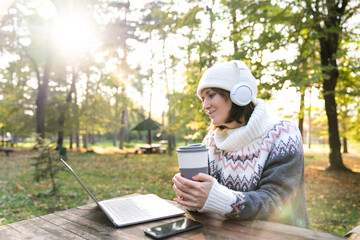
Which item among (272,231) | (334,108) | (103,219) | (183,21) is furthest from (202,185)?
(334,108)

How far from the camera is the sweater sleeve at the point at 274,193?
1403mm

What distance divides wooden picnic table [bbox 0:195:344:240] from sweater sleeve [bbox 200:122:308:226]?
7cm

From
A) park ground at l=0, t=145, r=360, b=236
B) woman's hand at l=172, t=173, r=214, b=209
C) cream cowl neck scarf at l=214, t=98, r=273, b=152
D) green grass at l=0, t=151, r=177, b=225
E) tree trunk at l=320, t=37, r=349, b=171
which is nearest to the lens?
woman's hand at l=172, t=173, r=214, b=209

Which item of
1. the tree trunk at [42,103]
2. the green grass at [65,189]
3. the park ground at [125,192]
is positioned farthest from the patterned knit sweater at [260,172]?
the tree trunk at [42,103]

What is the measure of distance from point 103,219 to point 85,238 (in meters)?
0.26

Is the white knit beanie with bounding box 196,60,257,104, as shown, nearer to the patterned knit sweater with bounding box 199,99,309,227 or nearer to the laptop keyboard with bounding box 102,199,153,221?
the patterned knit sweater with bounding box 199,99,309,227

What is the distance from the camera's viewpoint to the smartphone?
1.22 m

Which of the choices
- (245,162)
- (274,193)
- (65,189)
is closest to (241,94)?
(245,162)

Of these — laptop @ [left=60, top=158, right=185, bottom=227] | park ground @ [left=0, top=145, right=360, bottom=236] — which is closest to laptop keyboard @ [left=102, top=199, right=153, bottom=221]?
laptop @ [left=60, top=158, right=185, bottom=227]

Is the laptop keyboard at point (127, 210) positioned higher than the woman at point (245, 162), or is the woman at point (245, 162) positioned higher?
the woman at point (245, 162)

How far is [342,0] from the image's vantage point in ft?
26.5

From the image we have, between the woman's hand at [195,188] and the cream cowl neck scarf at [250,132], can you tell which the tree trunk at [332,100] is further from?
the woman's hand at [195,188]

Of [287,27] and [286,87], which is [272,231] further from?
[287,27]

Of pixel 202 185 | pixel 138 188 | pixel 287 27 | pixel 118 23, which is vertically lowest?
pixel 138 188
